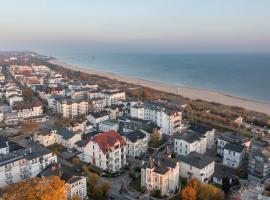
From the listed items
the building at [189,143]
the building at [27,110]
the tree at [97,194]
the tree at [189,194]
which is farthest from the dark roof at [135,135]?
the building at [27,110]

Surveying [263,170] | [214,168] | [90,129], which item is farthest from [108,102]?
[263,170]

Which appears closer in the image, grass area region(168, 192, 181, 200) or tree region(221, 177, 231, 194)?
grass area region(168, 192, 181, 200)

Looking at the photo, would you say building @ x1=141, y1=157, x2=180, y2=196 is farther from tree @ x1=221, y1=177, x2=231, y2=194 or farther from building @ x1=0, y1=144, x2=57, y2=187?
building @ x1=0, y1=144, x2=57, y2=187

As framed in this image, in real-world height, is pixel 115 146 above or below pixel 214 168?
above

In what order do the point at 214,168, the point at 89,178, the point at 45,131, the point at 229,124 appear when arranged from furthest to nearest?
the point at 229,124 < the point at 45,131 < the point at 214,168 < the point at 89,178

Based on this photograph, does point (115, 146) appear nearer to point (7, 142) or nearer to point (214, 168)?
point (214, 168)

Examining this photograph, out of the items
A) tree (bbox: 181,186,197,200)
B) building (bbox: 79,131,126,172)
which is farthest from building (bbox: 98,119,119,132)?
tree (bbox: 181,186,197,200)

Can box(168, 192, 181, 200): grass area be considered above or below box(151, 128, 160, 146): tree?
below
